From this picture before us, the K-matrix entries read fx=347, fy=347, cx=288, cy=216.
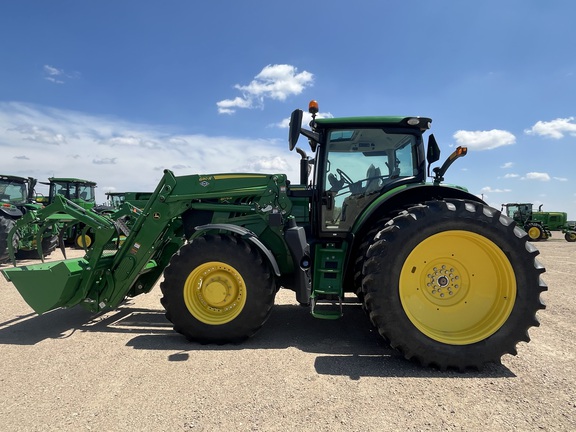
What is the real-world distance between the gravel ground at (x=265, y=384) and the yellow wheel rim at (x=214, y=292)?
0.33 m

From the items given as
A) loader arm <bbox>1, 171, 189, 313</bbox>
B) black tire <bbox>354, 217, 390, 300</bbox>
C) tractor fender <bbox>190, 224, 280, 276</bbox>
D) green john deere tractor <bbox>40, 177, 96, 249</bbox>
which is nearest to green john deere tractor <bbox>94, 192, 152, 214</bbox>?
green john deere tractor <bbox>40, 177, 96, 249</bbox>

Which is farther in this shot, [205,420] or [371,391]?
[371,391]

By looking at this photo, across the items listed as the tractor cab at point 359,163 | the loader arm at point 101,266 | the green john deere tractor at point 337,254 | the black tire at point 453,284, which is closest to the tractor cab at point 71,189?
the loader arm at point 101,266

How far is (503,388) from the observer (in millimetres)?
2756

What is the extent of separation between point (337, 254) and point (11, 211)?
34.6ft

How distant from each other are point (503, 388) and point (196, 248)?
2995 millimetres

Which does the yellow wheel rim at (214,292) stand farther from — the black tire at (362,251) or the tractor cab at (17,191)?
the tractor cab at (17,191)

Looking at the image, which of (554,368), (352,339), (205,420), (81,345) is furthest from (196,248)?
(554,368)

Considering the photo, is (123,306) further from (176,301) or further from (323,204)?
(323,204)

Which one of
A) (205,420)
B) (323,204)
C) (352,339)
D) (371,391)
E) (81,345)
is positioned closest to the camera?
(205,420)

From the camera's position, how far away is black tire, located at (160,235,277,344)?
3.57 metres

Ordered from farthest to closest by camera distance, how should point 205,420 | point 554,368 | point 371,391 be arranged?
point 554,368, point 371,391, point 205,420

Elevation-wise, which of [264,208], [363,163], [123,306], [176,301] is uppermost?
[363,163]

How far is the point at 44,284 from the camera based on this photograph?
12.7 feet
